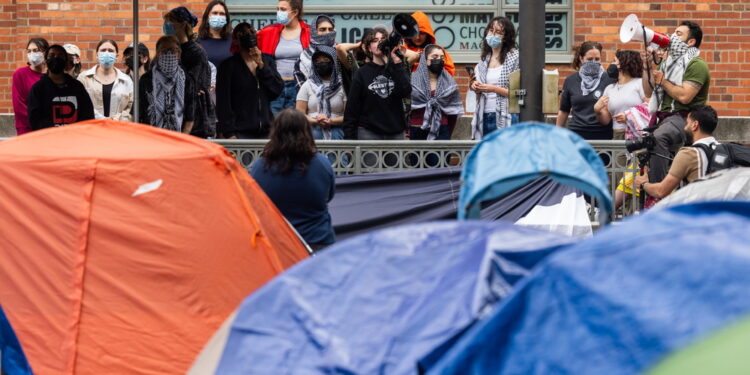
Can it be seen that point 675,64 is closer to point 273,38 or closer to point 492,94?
point 492,94

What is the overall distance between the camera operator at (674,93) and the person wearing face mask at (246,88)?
132 inches

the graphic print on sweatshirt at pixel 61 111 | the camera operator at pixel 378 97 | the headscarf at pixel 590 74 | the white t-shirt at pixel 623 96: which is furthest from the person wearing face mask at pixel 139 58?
the white t-shirt at pixel 623 96

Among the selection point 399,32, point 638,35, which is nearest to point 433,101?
point 399,32

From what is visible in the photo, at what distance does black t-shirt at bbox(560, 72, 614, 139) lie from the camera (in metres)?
12.8

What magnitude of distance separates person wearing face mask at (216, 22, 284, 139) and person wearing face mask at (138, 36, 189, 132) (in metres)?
0.40

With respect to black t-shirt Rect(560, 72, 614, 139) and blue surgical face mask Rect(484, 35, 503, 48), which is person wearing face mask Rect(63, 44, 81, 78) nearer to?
blue surgical face mask Rect(484, 35, 503, 48)

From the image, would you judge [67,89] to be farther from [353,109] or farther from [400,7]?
[400,7]

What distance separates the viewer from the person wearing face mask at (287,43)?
41.8 ft

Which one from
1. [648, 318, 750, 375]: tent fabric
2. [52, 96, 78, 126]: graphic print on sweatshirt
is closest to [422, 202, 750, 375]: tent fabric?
[648, 318, 750, 375]: tent fabric

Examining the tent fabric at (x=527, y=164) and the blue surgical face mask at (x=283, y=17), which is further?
the blue surgical face mask at (x=283, y=17)

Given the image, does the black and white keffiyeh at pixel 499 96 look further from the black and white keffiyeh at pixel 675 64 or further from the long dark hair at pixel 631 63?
the black and white keffiyeh at pixel 675 64

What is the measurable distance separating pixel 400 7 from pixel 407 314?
37.5ft

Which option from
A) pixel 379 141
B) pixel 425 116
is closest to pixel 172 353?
pixel 379 141

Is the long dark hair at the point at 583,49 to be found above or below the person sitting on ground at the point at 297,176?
above
